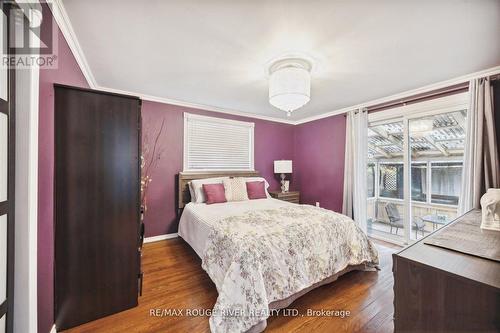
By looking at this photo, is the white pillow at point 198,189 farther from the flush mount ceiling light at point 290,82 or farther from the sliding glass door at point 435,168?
the sliding glass door at point 435,168

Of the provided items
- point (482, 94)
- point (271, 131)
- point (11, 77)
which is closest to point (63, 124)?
point (11, 77)

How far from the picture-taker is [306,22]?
162cm

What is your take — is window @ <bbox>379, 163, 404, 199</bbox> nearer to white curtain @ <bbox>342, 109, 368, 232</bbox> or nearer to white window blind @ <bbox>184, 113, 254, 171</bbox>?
white curtain @ <bbox>342, 109, 368, 232</bbox>

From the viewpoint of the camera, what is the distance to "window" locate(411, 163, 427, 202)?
124 inches

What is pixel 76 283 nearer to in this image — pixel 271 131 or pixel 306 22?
pixel 306 22

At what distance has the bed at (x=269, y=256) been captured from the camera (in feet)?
5.02

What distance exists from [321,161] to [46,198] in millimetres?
4253

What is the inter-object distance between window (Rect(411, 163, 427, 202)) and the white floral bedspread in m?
1.50

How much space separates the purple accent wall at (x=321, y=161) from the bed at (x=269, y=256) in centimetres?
187

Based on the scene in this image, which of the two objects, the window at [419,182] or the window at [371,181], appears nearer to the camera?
the window at [419,182]

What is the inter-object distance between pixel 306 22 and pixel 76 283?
2705 millimetres

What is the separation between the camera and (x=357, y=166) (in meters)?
3.60

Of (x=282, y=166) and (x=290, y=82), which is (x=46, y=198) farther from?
(x=282, y=166)

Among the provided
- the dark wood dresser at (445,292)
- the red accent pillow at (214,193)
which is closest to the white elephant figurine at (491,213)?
the dark wood dresser at (445,292)
